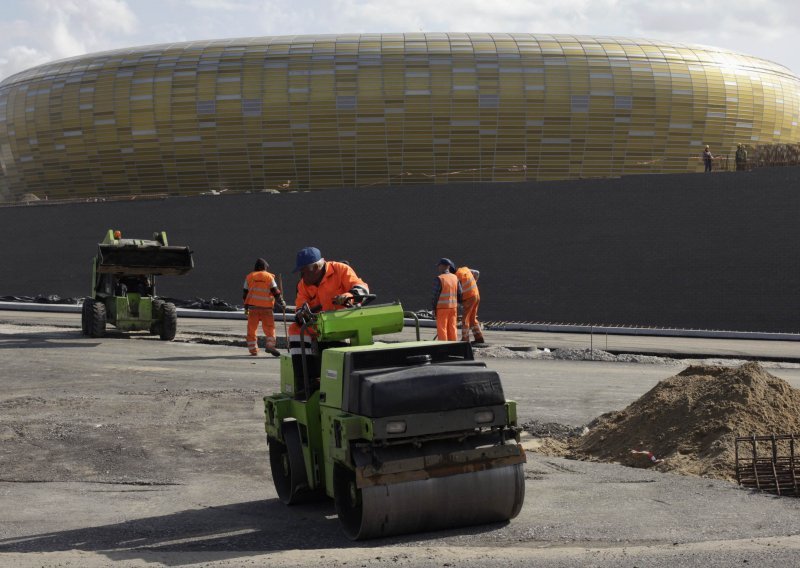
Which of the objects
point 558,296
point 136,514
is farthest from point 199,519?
point 558,296

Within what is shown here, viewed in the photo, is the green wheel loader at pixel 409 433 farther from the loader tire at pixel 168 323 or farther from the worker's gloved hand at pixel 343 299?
the loader tire at pixel 168 323

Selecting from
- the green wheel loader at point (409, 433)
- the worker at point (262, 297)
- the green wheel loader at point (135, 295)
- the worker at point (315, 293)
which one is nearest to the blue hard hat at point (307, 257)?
the worker at point (315, 293)

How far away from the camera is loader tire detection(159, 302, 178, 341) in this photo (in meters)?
20.3

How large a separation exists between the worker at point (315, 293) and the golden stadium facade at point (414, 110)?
27.9 metres

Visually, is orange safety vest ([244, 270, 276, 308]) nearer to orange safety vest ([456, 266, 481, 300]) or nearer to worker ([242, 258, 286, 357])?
worker ([242, 258, 286, 357])

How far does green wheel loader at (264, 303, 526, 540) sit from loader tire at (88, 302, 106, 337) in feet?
49.0

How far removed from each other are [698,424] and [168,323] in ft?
44.2

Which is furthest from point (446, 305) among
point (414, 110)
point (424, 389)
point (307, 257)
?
point (414, 110)

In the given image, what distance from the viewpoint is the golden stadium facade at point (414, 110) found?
35.6 m

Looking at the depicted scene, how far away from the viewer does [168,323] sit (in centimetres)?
2034

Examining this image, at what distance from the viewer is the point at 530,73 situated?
35.7 metres

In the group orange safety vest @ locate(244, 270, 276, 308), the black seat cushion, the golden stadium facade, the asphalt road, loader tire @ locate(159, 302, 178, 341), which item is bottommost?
the asphalt road

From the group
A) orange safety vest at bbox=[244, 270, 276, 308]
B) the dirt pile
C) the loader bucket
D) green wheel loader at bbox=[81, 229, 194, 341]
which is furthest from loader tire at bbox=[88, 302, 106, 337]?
the dirt pile

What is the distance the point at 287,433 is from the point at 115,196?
109ft
